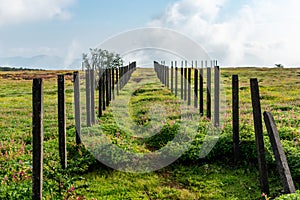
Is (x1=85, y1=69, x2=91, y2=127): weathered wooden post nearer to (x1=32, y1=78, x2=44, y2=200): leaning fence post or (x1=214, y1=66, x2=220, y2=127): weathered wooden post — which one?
(x1=214, y1=66, x2=220, y2=127): weathered wooden post

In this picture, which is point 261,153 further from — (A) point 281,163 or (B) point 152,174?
(B) point 152,174

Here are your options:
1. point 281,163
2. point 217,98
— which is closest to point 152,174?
point 281,163

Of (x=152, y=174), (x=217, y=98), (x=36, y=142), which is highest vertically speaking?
(x=217, y=98)

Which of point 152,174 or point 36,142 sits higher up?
point 36,142

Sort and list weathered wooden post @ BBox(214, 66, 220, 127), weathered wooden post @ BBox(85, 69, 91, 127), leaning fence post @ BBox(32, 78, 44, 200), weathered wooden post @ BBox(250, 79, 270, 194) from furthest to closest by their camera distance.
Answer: weathered wooden post @ BBox(85, 69, 91, 127)
weathered wooden post @ BBox(214, 66, 220, 127)
weathered wooden post @ BBox(250, 79, 270, 194)
leaning fence post @ BBox(32, 78, 44, 200)

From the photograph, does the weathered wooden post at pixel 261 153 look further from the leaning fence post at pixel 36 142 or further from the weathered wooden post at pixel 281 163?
the leaning fence post at pixel 36 142

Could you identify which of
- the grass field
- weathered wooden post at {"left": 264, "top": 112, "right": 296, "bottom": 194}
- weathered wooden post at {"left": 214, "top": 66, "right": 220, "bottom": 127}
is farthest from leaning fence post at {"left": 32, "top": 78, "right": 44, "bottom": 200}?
weathered wooden post at {"left": 214, "top": 66, "right": 220, "bottom": 127}

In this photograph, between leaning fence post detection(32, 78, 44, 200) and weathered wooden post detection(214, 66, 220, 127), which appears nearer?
leaning fence post detection(32, 78, 44, 200)

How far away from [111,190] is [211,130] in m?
4.76

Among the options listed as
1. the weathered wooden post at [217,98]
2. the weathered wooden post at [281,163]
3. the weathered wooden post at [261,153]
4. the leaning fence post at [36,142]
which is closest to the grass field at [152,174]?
the weathered wooden post at [261,153]

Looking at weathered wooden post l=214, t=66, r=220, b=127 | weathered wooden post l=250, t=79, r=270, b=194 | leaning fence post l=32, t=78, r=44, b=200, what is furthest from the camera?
weathered wooden post l=214, t=66, r=220, b=127

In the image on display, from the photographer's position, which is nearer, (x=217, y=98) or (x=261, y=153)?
(x=261, y=153)

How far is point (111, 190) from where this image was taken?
7520 millimetres

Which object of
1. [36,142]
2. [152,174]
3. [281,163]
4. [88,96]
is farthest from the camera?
[88,96]
